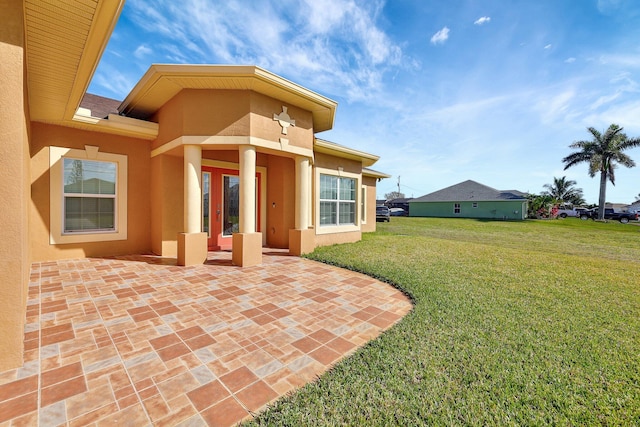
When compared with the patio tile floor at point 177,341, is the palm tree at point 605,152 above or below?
above

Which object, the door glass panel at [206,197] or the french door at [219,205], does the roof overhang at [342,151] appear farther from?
the door glass panel at [206,197]

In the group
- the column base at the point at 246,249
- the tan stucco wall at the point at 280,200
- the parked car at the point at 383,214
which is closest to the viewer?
the column base at the point at 246,249

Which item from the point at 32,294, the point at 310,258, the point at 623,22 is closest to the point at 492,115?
the point at 623,22

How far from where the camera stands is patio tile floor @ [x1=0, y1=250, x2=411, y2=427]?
6.30 feet

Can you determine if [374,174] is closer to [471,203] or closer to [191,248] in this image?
[191,248]

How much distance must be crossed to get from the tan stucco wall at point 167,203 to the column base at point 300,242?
325cm

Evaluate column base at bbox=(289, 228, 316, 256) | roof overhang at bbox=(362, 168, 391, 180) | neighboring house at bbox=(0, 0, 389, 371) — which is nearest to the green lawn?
column base at bbox=(289, 228, 316, 256)

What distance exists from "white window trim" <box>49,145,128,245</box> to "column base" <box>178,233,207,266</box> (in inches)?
94.6

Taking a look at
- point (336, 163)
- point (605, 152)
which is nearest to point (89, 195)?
point (336, 163)

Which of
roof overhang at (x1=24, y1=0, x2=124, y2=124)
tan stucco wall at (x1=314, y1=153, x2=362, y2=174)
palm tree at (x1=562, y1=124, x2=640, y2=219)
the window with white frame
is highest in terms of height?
palm tree at (x1=562, y1=124, x2=640, y2=219)

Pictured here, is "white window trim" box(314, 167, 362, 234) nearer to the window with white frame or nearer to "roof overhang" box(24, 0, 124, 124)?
the window with white frame

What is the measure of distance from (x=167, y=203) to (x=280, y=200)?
3.35m

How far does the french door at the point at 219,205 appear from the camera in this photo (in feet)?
26.2

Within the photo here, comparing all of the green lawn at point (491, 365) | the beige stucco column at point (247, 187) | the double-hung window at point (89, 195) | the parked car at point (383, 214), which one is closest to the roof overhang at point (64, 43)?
the double-hung window at point (89, 195)
